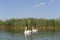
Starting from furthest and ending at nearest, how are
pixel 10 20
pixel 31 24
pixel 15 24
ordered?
pixel 10 20
pixel 15 24
pixel 31 24

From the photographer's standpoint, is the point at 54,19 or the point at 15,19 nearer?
the point at 54,19

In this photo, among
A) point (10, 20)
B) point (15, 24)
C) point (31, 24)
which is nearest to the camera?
point (31, 24)

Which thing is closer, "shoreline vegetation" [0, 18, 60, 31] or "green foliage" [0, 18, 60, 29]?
"shoreline vegetation" [0, 18, 60, 31]

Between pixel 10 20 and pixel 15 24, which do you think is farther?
pixel 10 20

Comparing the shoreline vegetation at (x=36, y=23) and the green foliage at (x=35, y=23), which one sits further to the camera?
the green foliage at (x=35, y=23)

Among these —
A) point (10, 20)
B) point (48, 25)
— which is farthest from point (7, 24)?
point (48, 25)

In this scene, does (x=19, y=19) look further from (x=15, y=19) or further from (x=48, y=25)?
(x=48, y=25)

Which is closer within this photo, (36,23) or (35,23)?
(36,23)

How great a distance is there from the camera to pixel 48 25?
70.6 m

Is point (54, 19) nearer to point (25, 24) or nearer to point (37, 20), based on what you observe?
point (37, 20)

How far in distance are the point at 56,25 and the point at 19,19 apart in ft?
57.9

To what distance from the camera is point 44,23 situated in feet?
231

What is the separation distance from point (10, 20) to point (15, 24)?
→ 6.07m

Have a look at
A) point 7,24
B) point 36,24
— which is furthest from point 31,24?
point 7,24
